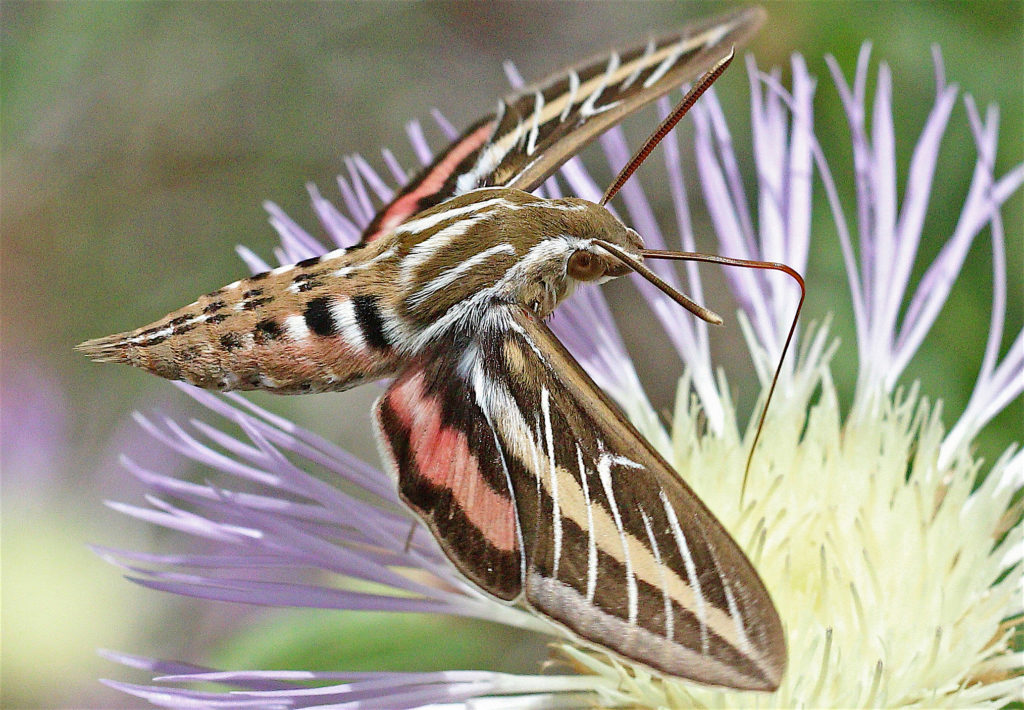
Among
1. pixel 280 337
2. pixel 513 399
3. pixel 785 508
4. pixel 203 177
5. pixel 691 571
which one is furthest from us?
pixel 203 177

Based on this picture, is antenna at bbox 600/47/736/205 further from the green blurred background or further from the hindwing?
the green blurred background

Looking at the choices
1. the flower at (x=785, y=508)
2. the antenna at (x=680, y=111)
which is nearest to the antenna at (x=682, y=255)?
the antenna at (x=680, y=111)

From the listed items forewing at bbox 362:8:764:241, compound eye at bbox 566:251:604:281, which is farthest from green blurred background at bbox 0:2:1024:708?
compound eye at bbox 566:251:604:281

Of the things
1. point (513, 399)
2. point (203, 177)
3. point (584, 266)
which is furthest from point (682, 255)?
point (203, 177)

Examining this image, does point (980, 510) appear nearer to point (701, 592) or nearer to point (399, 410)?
point (701, 592)

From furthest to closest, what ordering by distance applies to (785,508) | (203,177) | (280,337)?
(203,177), (785,508), (280,337)

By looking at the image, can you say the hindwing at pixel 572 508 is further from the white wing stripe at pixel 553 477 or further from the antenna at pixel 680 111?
the antenna at pixel 680 111

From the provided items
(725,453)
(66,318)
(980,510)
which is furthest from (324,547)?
(66,318)

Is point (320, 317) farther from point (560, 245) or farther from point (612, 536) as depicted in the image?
point (612, 536)
